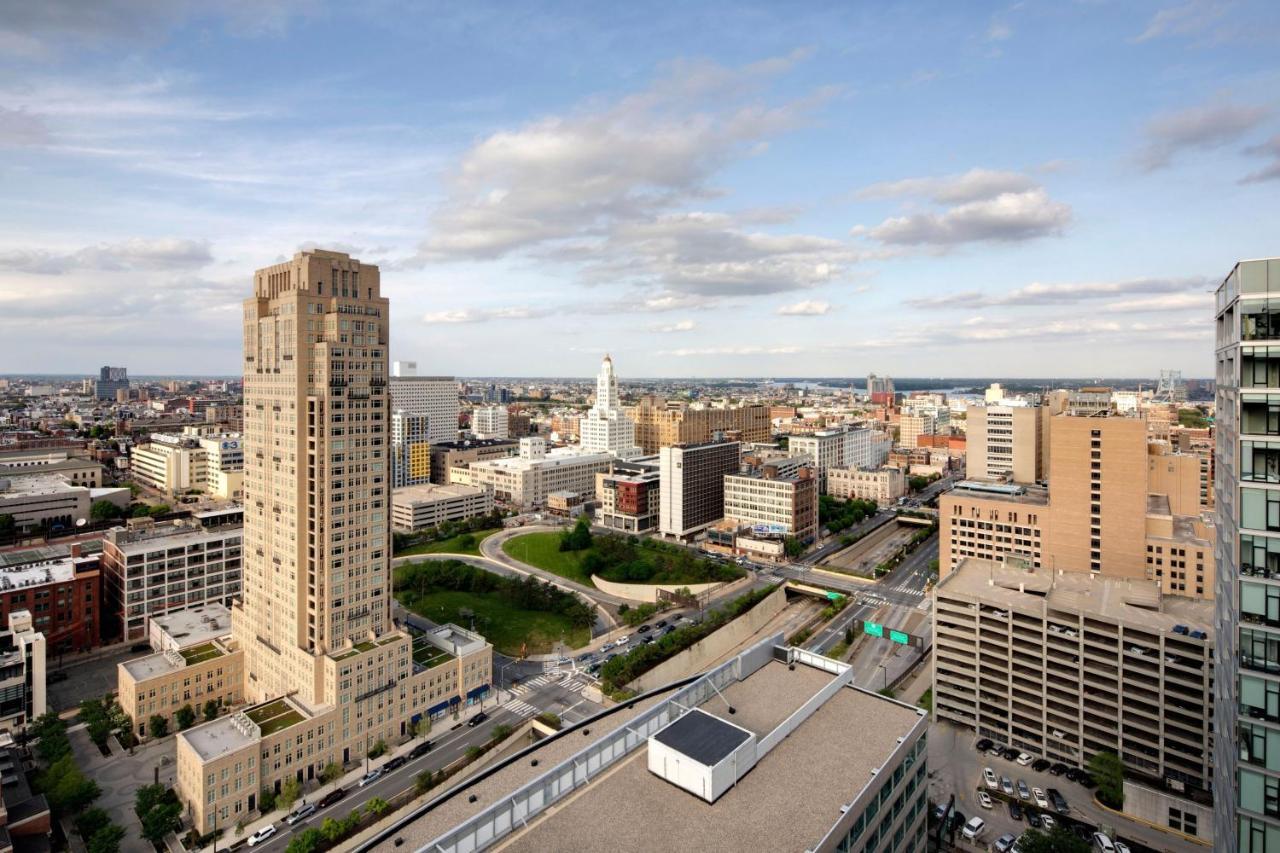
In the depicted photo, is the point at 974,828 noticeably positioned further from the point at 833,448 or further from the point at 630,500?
the point at 833,448

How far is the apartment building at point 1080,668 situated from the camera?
47000 mm

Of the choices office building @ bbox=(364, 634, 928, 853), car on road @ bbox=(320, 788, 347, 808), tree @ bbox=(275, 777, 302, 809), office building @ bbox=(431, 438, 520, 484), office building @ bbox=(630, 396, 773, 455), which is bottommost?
car on road @ bbox=(320, 788, 347, 808)

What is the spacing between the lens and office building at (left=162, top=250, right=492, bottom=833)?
5247cm

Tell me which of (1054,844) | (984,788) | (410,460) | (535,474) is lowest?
(984,788)

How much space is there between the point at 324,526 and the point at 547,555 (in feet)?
171

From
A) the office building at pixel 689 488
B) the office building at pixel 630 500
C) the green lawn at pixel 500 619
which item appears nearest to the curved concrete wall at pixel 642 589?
the green lawn at pixel 500 619

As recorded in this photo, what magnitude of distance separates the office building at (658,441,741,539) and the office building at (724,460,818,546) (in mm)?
3553

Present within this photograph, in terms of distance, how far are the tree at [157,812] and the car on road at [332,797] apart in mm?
8560

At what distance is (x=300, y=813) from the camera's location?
46.9m

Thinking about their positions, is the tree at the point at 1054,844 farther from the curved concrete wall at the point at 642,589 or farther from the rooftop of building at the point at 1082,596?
the curved concrete wall at the point at 642,589

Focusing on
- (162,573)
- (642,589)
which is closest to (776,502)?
(642,589)

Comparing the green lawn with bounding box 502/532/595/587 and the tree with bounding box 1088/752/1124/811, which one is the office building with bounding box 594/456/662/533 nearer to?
the green lawn with bounding box 502/532/595/587

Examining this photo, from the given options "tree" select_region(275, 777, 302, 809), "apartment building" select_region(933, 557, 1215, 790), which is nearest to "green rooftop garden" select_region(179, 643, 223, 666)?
"tree" select_region(275, 777, 302, 809)

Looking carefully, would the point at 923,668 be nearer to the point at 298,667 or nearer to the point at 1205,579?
the point at 1205,579
